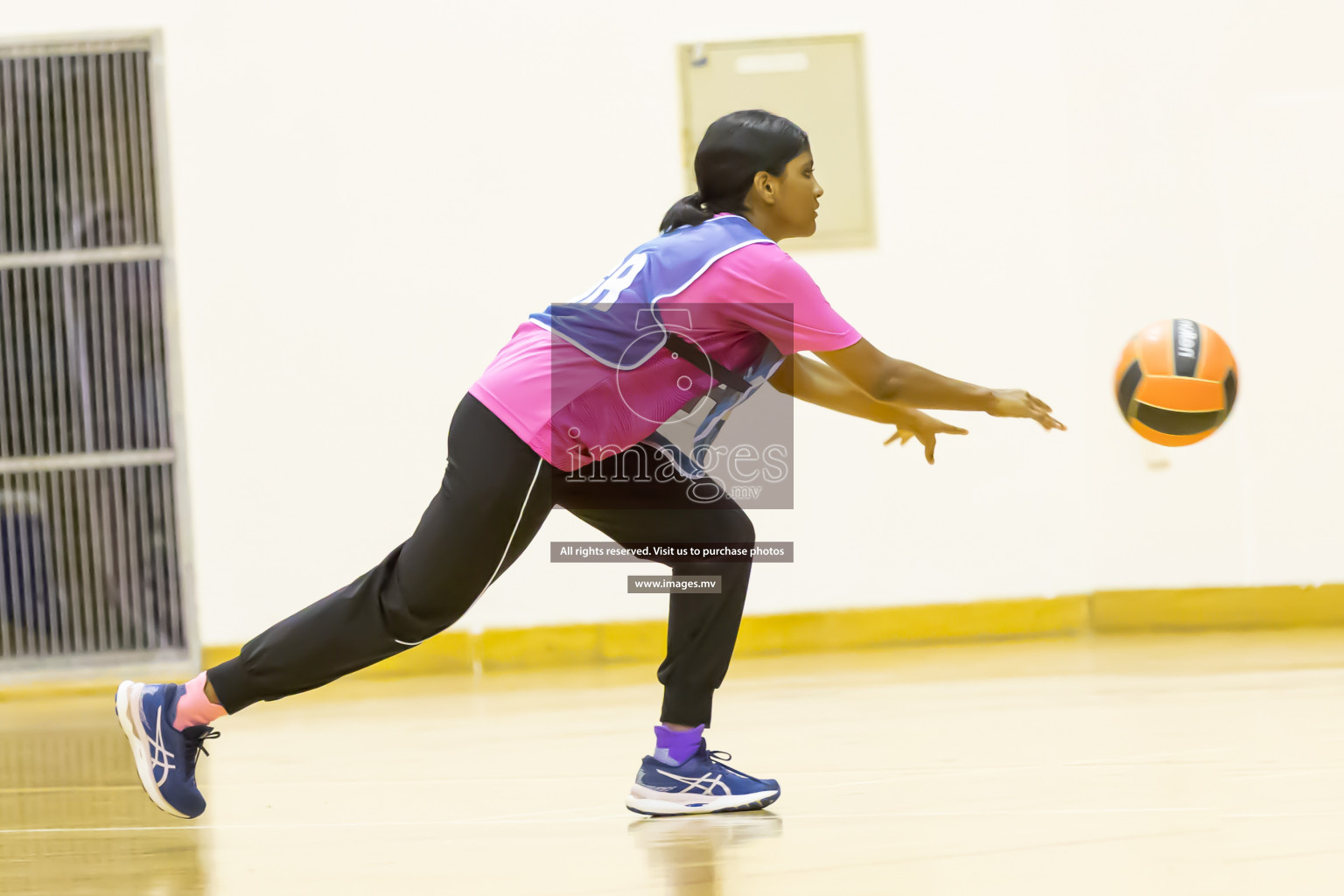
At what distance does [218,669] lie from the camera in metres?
2.46

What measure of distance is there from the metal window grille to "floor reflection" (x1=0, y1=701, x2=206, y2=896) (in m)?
1.19

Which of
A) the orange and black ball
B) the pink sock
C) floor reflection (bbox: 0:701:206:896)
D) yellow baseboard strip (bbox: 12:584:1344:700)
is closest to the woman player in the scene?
the pink sock

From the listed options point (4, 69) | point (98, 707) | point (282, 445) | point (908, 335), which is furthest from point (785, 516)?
point (4, 69)

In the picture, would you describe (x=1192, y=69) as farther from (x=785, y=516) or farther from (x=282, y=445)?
(x=282, y=445)

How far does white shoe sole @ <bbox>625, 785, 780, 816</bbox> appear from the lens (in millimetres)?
2584

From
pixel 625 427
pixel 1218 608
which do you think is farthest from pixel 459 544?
pixel 1218 608

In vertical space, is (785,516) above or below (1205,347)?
below

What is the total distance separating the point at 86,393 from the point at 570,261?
207 cm

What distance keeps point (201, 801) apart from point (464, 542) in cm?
77

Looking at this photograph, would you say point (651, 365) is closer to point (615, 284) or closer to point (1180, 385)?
point (615, 284)

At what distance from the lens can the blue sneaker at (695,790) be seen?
8.48ft

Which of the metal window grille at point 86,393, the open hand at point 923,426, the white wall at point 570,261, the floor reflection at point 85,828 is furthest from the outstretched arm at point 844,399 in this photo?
the metal window grille at point 86,393

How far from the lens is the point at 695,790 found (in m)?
2.61

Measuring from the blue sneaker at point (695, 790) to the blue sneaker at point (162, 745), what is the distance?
855mm
